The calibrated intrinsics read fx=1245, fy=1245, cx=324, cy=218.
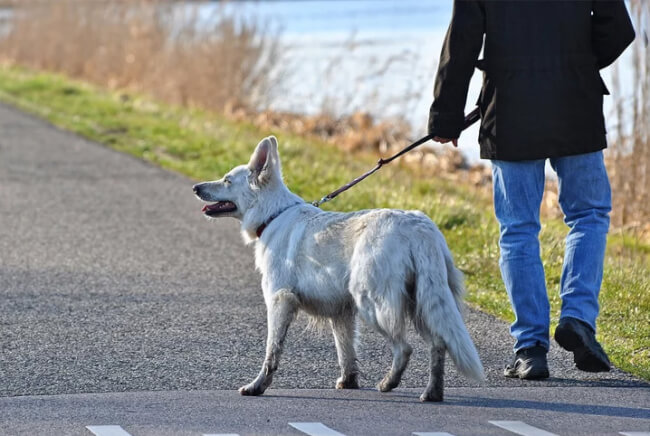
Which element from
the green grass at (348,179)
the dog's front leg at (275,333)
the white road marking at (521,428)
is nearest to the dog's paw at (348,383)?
the dog's front leg at (275,333)

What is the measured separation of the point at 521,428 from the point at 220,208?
2.12m

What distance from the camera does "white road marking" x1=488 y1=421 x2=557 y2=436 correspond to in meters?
5.30

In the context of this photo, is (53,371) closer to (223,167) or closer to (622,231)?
(622,231)

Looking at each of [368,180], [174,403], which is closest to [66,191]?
[368,180]

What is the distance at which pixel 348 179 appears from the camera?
13695 millimetres

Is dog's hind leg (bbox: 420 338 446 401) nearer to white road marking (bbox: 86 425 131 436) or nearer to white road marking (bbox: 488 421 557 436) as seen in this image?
white road marking (bbox: 488 421 557 436)

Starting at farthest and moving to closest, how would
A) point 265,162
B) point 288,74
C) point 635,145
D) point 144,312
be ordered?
point 288,74 < point 635,145 < point 144,312 < point 265,162

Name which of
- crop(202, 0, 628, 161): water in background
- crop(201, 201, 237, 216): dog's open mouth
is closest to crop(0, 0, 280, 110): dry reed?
crop(202, 0, 628, 161): water in background

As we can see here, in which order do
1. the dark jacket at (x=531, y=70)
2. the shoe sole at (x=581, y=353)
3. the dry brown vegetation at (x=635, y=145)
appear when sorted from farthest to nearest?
the dry brown vegetation at (x=635, y=145) < the dark jacket at (x=531, y=70) < the shoe sole at (x=581, y=353)

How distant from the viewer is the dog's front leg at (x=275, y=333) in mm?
6055

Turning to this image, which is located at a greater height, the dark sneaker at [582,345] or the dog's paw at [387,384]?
the dark sneaker at [582,345]

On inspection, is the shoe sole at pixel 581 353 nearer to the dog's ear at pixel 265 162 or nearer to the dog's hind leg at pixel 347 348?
the dog's hind leg at pixel 347 348

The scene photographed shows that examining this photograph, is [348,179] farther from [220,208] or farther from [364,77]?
[220,208]

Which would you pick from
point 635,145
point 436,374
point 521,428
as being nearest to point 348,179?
point 635,145
